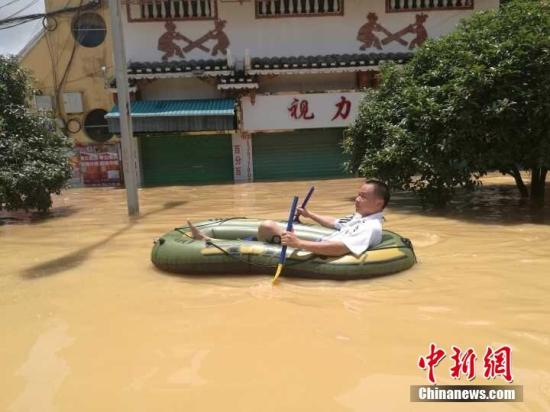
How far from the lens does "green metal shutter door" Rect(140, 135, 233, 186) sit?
1580 centimetres

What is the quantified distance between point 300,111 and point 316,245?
37.0 feet

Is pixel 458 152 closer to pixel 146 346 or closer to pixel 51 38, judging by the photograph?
pixel 146 346

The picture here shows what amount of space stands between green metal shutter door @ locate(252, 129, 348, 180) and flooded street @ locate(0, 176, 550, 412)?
9849 mm

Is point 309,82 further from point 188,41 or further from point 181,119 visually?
point 181,119

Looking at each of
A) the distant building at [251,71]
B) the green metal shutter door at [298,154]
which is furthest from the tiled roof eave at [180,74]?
the green metal shutter door at [298,154]

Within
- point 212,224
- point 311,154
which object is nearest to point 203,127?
point 311,154

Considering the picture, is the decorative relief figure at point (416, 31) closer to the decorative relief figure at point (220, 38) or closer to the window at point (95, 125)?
the decorative relief figure at point (220, 38)

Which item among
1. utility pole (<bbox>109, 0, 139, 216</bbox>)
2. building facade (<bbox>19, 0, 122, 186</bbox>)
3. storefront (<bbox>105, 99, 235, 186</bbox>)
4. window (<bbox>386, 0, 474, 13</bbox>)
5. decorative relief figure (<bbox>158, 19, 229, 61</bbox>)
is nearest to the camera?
utility pole (<bbox>109, 0, 139, 216</bbox>)

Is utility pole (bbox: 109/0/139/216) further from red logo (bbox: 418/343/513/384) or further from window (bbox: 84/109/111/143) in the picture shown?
window (bbox: 84/109/111/143)

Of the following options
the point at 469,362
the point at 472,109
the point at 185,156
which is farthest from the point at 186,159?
the point at 469,362

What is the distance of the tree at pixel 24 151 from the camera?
28.6ft

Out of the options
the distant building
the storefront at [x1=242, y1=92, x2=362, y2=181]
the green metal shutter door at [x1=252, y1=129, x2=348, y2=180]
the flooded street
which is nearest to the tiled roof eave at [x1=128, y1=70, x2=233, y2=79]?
the distant building

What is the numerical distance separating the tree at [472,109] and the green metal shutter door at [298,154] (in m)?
6.98

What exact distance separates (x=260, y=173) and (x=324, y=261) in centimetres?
1157
